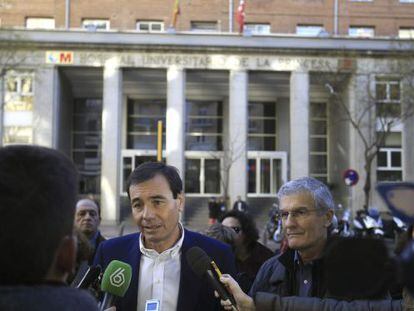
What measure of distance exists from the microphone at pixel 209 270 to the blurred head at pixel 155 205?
0.46 m

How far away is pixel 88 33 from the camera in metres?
30.3

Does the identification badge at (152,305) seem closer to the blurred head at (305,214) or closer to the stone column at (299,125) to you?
the blurred head at (305,214)

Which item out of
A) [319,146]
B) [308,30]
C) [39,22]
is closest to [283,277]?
[308,30]

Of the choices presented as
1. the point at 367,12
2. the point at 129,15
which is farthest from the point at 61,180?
the point at 367,12

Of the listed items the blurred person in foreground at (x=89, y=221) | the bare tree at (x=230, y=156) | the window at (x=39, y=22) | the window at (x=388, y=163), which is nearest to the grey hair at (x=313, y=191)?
the blurred person in foreground at (x=89, y=221)

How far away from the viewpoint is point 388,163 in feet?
108

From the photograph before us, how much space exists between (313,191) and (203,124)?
34.0 meters

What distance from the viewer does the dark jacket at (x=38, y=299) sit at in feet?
4.03

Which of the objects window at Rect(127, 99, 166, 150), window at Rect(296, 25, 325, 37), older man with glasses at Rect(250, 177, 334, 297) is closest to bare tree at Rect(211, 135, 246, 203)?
window at Rect(127, 99, 166, 150)

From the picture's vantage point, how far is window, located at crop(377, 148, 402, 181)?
3269 cm

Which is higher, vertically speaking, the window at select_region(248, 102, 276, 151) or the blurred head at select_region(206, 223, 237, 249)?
the window at select_region(248, 102, 276, 151)

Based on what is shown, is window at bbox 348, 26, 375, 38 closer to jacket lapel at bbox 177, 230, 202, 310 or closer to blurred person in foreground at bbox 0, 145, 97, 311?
jacket lapel at bbox 177, 230, 202, 310

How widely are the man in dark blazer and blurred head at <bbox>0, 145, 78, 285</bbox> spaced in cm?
178

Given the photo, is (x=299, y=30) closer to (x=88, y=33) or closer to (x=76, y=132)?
(x=88, y=33)
